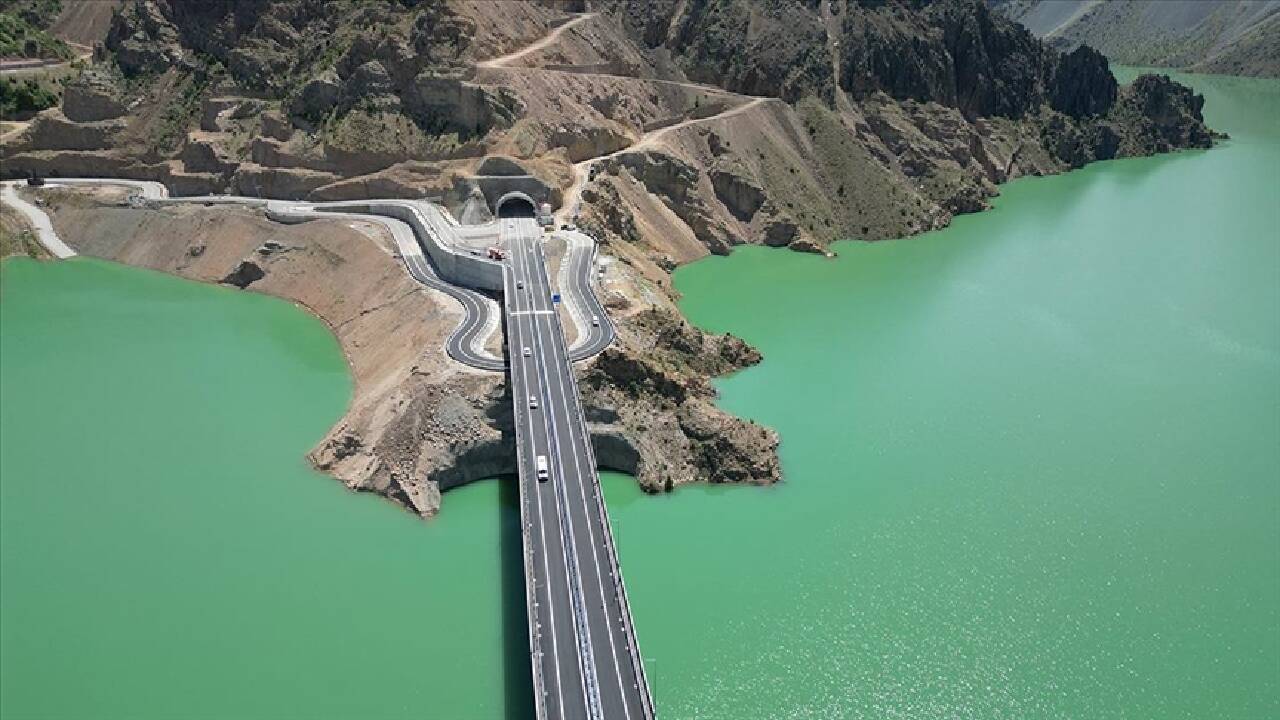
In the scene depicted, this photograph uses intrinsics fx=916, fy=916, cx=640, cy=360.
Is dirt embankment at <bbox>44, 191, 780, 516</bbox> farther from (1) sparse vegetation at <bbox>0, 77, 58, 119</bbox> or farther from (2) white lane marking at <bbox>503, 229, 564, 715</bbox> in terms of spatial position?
(1) sparse vegetation at <bbox>0, 77, 58, 119</bbox>

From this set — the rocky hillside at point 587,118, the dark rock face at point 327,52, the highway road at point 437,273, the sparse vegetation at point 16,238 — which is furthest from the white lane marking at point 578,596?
the sparse vegetation at point 16,238

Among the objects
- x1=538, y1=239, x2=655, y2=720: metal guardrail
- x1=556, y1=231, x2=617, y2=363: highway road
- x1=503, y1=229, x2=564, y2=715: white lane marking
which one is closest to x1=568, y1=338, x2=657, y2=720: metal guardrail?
x1=538, y1=239, x2=655, y2=720: metal guardrail

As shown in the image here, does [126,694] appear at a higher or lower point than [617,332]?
lower

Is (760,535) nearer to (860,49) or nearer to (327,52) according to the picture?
(327,52)

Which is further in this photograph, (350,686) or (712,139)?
(712,139)

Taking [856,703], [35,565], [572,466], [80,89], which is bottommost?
[35,565]

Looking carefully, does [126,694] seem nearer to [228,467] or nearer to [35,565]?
[35,565]

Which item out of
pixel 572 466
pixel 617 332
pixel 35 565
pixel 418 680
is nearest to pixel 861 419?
pixel 617 332
